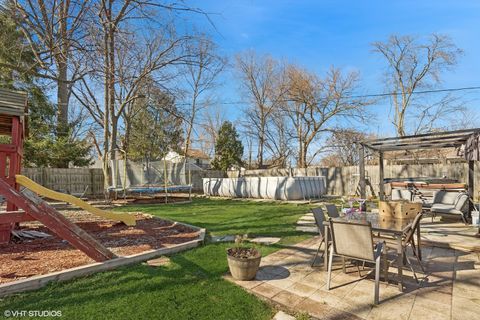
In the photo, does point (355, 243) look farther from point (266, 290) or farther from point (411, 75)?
point (411, 75)

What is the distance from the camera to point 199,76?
2441 cm

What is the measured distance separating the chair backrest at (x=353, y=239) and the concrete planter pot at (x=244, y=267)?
3.18 feet

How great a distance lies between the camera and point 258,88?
25.4 meters

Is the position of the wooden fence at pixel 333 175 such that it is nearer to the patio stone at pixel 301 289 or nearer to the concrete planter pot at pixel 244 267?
the concrete planter pot at pixel 244 267

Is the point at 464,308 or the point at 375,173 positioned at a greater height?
the point at 375,173

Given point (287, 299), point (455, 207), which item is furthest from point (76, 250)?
point (455, 207)

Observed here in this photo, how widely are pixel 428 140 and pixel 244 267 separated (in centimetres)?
624

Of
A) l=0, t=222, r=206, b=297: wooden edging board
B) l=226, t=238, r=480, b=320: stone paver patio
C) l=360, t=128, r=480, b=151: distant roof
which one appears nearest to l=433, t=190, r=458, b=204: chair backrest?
l=360, t=128, r=480, b=151: distant roof

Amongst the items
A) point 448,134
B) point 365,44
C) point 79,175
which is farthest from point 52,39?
point 365,44

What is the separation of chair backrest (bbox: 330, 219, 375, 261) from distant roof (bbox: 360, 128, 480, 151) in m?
4.64

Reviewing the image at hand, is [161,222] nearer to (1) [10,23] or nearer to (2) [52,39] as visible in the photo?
(2) [52,39]

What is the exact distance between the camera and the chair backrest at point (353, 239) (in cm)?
293

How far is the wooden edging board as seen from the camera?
294 centimetres

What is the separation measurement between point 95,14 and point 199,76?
748 inches
